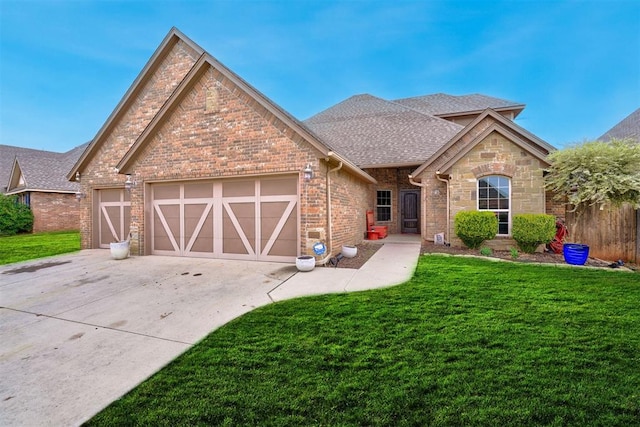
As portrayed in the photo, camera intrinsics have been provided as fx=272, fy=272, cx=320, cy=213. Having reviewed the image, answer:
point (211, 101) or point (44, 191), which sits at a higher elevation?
point (211, 101)

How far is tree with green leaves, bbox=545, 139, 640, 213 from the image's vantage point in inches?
285

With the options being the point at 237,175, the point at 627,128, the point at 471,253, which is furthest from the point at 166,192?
the point at 627,128

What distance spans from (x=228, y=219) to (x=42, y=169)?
22.4 meters

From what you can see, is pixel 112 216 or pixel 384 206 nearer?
pixel 112 216

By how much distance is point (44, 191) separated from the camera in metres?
19.6

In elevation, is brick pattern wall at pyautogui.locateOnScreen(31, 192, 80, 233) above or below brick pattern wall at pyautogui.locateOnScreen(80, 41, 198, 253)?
below

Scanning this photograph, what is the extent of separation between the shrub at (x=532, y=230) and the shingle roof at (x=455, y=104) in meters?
12.8

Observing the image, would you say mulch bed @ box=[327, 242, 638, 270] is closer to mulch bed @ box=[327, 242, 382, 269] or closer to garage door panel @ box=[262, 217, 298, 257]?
mulch bed @ box=[327, 242, 382, 269]

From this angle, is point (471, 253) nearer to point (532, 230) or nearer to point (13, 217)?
point (532, 230)

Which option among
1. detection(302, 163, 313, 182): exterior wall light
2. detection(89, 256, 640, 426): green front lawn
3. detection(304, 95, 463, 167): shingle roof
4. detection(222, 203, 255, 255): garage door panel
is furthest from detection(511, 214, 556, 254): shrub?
detection(222, 203, 255, 255): garage door panel

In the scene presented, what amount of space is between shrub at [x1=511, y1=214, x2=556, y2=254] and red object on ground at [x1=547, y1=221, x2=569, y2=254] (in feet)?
1.68

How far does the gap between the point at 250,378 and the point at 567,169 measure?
32.2ft

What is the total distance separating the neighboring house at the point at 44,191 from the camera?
19.5 metres

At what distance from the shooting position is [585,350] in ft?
9.89
